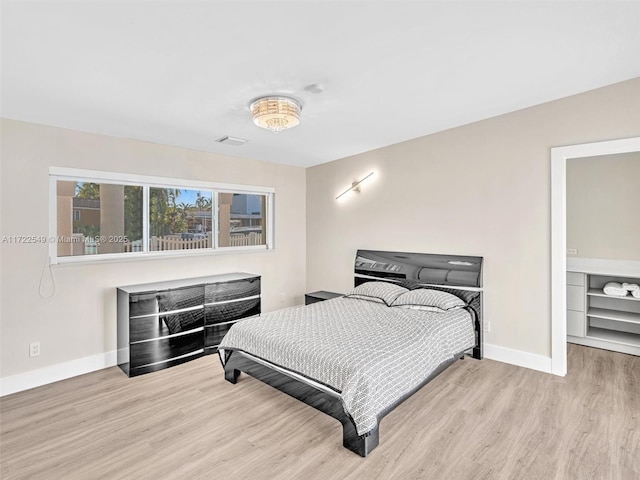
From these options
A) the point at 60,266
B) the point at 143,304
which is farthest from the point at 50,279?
the point at 143,304

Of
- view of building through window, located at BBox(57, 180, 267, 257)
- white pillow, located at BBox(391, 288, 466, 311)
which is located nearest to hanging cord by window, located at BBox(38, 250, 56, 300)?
view of building through window, located at BBox(57, 180, 267, 257)

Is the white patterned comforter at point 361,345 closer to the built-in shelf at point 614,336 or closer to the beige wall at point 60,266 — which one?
the beige wall at point 60,266

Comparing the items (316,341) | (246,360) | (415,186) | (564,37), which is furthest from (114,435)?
(564,37)

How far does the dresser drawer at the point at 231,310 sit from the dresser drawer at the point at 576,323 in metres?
3.64

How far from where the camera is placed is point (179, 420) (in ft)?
8.43

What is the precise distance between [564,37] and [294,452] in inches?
125

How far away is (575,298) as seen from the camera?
12.9ft

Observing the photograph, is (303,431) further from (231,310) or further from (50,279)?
(50,279)

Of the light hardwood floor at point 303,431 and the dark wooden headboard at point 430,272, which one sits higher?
the dark wooden headboard at point 430,272

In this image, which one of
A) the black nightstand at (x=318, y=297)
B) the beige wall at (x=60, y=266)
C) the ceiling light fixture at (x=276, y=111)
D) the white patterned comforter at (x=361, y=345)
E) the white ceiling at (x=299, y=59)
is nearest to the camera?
the white ceiling at (x=299, y=59)

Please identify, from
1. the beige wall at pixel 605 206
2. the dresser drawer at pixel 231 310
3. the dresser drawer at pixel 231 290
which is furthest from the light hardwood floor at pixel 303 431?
the beige wall at pixel 605 206

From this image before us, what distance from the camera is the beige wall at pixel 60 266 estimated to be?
298 centimetres

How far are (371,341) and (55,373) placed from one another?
114 inches

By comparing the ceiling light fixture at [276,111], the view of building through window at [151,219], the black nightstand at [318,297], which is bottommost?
the black nightstand at [318,297]
